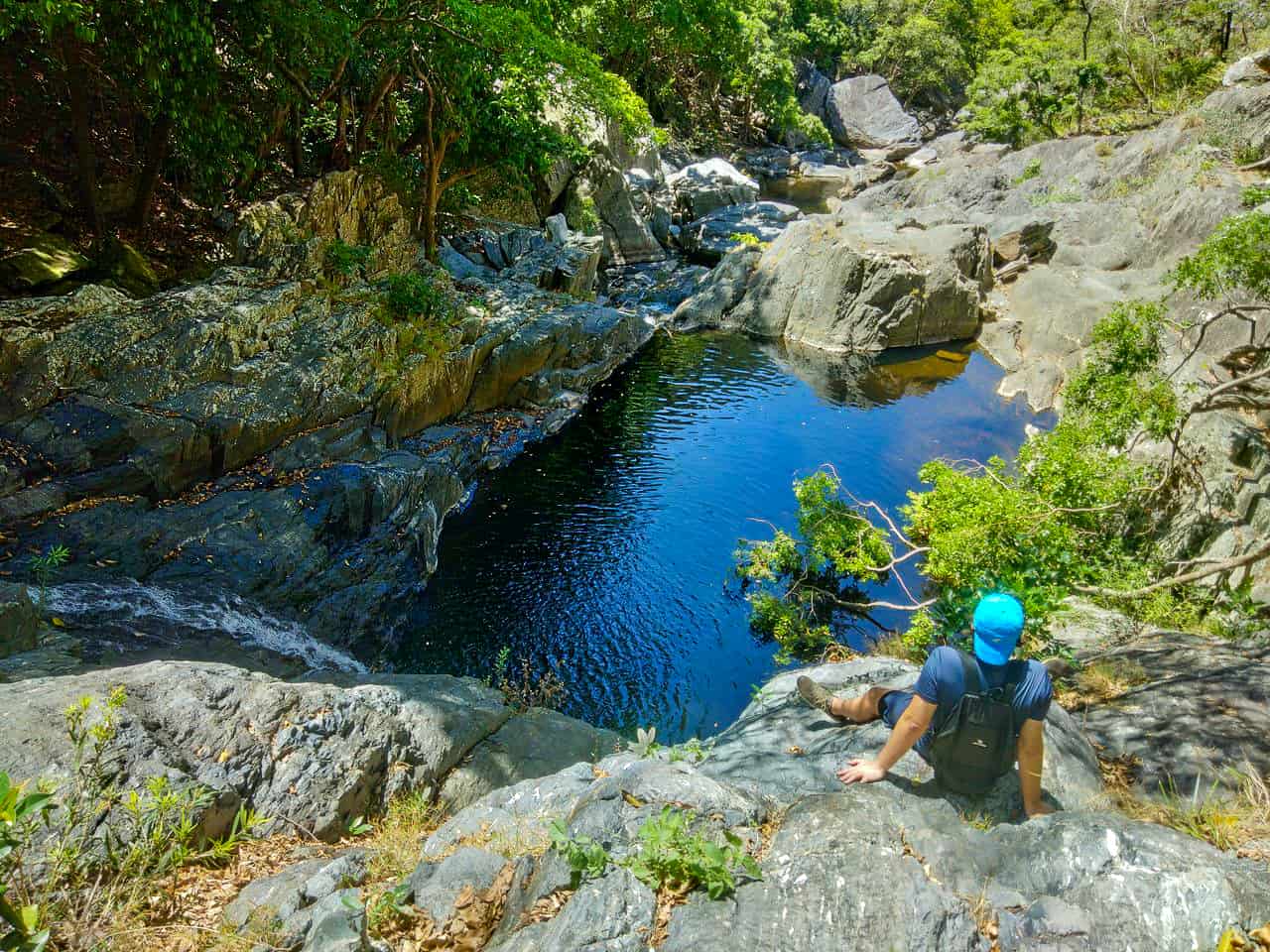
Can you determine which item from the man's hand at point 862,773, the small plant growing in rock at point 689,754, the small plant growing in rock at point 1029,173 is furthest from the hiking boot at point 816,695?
the small plant growing in rock at point 1029,173

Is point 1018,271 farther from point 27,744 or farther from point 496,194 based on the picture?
point 27,744

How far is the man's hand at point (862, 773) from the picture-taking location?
14.9ft

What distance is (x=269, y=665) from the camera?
357 inches

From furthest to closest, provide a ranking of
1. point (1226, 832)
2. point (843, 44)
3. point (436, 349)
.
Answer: point (843, 44) < point (436, 349) < point (1226, 832)

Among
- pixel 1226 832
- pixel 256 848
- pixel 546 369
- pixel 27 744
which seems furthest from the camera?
pixel 546 369

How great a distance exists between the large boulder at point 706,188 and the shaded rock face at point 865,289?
9.98m

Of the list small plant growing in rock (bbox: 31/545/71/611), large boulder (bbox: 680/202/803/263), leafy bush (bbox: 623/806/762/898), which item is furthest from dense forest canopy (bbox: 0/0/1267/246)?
leafy bush (bbox: 623/806/762/898)

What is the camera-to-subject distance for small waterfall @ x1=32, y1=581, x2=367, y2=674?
864 centimetres

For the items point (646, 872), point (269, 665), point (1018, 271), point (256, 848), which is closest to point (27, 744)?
point (256, 848)

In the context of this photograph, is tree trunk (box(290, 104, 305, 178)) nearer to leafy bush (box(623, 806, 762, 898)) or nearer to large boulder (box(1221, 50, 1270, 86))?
leafy bush (box(623, 806, 762, 898))

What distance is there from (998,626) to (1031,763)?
0.92 metres

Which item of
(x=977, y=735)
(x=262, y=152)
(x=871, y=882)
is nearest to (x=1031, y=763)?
(x=977, y=735)

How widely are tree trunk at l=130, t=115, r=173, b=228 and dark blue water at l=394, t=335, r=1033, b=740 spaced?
Result: 26.4 ft

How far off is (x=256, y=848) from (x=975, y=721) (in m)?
4.53
